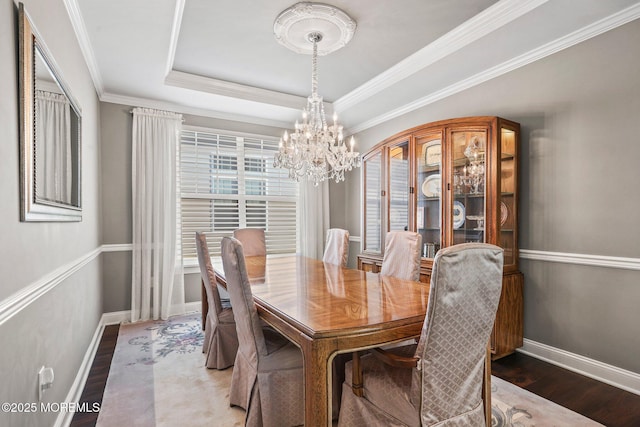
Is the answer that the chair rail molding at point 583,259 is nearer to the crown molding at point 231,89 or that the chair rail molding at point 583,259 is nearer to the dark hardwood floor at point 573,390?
the dark hardwood floor at point 573,390

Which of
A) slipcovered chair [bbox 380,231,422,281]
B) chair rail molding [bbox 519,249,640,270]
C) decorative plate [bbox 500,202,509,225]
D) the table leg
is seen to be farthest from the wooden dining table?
chair rail molding [bbox 519,249,640,270]

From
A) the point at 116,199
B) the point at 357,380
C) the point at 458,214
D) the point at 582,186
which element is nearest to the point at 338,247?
the point at 458,214

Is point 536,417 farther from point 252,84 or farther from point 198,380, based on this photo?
point 252,84

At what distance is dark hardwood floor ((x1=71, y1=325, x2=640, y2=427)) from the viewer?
1.97 metres

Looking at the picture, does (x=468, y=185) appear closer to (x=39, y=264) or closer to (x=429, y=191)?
(x=429, y=191)

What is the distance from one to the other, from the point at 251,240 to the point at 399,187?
5.77ft

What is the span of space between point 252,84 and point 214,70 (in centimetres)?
48

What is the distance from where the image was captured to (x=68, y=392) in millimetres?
2025

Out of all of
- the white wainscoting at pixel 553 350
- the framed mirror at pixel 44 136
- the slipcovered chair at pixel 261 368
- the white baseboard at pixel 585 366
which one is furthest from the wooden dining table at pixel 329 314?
the white baseboard at pixel 585 366

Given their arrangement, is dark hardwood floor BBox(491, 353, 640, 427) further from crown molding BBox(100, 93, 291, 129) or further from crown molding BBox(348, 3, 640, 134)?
crown molding BBox(100, 93, 291, 129)

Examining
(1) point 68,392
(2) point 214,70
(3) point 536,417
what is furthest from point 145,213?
(3) point 536,417

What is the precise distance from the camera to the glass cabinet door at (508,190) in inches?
110

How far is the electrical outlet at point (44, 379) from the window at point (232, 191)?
8.66 ft

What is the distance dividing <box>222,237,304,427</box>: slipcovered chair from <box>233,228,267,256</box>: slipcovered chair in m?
1.99
